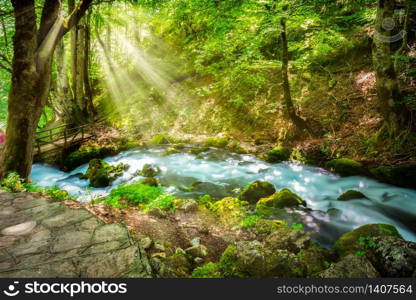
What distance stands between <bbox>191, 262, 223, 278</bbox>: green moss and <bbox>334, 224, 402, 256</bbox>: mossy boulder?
7.25 feet

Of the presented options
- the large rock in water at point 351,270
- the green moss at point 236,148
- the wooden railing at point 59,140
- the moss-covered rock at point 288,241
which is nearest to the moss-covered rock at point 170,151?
the green moss at point 236,148

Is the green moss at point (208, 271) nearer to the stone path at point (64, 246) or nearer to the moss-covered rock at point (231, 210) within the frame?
the stone path at point (64, 246)

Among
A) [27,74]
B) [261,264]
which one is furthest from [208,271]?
[27,74]

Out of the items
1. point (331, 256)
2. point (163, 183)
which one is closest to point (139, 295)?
point (331, 256)

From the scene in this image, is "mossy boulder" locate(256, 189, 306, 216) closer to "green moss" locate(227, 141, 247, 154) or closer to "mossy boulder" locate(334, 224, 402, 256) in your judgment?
"mossy boulder" locate(334, 224, 402, 256)

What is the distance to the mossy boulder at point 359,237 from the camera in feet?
12.7

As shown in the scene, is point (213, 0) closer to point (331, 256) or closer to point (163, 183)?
point (163, 183)

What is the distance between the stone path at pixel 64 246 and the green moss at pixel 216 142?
8.45m

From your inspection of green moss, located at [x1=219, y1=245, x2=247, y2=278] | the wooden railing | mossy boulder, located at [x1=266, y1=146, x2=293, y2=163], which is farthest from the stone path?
the wooden railing

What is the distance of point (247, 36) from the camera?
843 centimetres

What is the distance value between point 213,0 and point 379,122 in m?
6.86

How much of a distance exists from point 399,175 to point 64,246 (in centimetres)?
790

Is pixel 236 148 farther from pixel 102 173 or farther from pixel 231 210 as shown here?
pixel 102 173

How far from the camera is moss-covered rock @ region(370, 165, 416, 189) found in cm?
629
